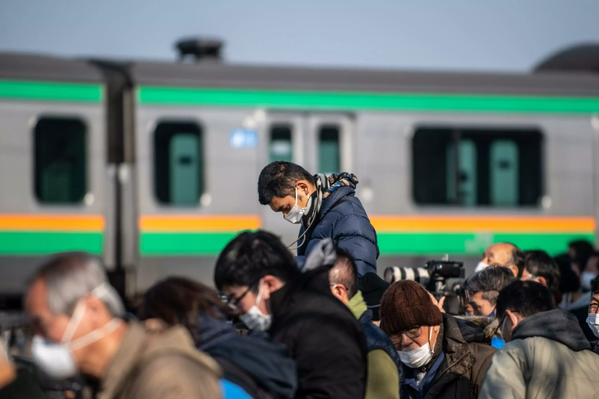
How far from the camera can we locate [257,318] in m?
3.15

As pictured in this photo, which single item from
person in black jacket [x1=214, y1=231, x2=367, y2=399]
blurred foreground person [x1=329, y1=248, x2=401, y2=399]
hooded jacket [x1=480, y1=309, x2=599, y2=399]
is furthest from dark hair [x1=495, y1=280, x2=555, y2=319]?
person in black jacket [x1=214, y1=231, x2=367, y2=399]

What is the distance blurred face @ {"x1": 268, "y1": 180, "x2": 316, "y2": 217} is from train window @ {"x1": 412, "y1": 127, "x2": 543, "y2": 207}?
5.90 metres

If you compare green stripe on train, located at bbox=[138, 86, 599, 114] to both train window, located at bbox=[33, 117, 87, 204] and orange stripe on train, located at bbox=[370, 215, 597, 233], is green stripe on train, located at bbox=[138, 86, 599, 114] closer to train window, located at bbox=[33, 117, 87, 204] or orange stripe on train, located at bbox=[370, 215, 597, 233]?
train window, located at bbox=[33, 117, 87, 204]

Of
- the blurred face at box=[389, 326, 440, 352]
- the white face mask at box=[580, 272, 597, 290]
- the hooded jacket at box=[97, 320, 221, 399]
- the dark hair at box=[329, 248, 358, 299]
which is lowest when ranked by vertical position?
the white face mask at box=[580, 272, 597, 290]

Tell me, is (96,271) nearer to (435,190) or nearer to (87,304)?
(87,304)

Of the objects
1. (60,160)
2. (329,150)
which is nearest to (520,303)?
(329,150)

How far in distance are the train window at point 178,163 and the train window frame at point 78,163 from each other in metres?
0.78

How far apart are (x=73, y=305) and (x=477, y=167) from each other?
29.4 feet

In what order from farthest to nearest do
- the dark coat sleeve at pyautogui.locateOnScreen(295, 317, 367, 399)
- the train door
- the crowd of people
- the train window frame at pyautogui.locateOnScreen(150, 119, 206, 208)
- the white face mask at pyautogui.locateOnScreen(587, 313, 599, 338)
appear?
the train door → the train window frame at pyautogui.locateOnScreen(150, 119, 206, 208) → the white face mask at pyautogui.locateOnScreen(587, 313, 599, 338) → the dark coat sleeve at pyautogui.locateOnScreen(295, 317, 367, 399) → the crowd of people

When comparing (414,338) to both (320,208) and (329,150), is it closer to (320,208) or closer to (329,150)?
(320,208)

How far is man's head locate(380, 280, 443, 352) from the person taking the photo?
4.13 meters

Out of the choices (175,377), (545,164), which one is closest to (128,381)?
(175,377)

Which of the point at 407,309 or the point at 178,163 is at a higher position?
the point at 178,163

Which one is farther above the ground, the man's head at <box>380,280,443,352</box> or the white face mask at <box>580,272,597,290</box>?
the man's head at <box>380,280,443,352</box>
